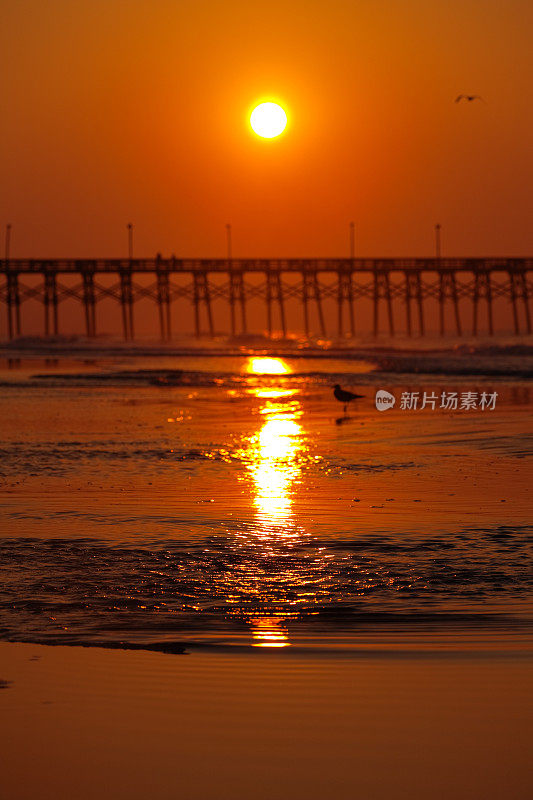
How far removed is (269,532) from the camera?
6.57 meters

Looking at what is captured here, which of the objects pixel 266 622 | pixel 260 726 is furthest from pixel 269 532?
pixel 260 726

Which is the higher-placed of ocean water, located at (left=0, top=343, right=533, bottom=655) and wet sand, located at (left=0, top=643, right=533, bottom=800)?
ocean water, located at (left=0, top=343, right=533, bottom=655)

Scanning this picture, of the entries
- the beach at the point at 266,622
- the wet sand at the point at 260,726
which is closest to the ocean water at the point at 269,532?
the beach at the point at 266,622

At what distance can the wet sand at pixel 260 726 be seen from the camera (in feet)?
10.2

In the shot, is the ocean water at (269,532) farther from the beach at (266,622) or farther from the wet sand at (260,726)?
the wet sand at (260,726)

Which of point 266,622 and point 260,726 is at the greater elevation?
point 266,622

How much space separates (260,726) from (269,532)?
3.06m

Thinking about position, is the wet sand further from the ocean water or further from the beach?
the ocean water

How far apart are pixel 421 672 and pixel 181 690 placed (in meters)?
0.87

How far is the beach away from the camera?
3266mm

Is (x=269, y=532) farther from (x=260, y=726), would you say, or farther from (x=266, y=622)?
(x=260, y=726)

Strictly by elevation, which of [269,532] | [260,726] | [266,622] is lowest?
[260,726]

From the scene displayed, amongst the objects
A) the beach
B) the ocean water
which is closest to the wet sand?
the beach

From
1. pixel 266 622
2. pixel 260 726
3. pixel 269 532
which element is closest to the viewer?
pixel 260 726
